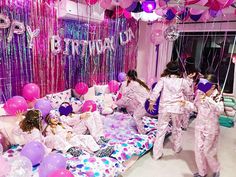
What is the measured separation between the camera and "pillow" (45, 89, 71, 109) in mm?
3469

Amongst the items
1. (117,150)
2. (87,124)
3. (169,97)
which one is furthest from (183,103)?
(87,124)

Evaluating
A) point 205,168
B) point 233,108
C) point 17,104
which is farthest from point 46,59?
point 233,108

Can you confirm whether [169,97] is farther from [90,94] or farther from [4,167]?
[4,167]

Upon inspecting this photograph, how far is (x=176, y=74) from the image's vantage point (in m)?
2.85

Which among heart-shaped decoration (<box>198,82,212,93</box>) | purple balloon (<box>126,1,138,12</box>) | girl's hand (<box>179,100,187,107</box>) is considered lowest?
→ girl's hand (<box>179,100,187,107</box>)

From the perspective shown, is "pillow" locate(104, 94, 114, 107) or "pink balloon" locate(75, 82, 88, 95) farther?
"pillow" locate(104, 94, 114, 107)

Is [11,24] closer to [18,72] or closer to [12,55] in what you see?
[12,55]

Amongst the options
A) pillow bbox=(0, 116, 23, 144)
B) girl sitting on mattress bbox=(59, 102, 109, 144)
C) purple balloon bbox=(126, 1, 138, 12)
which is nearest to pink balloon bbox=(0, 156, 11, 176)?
pillow bbox=(0, 116, 23, 144)

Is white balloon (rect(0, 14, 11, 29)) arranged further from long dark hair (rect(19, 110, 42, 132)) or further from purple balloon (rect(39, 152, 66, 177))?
purple balloon (rect(39, 152, 66, 177))

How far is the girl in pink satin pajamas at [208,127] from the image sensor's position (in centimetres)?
230

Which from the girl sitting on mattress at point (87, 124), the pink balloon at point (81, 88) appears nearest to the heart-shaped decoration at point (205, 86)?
the girl sitting on mattress at point (87, 124)

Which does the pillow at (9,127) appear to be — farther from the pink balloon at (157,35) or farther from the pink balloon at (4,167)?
the pink balloon at (157,35)

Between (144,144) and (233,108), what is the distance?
246cm

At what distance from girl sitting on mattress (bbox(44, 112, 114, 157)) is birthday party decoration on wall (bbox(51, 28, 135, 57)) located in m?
1.34
